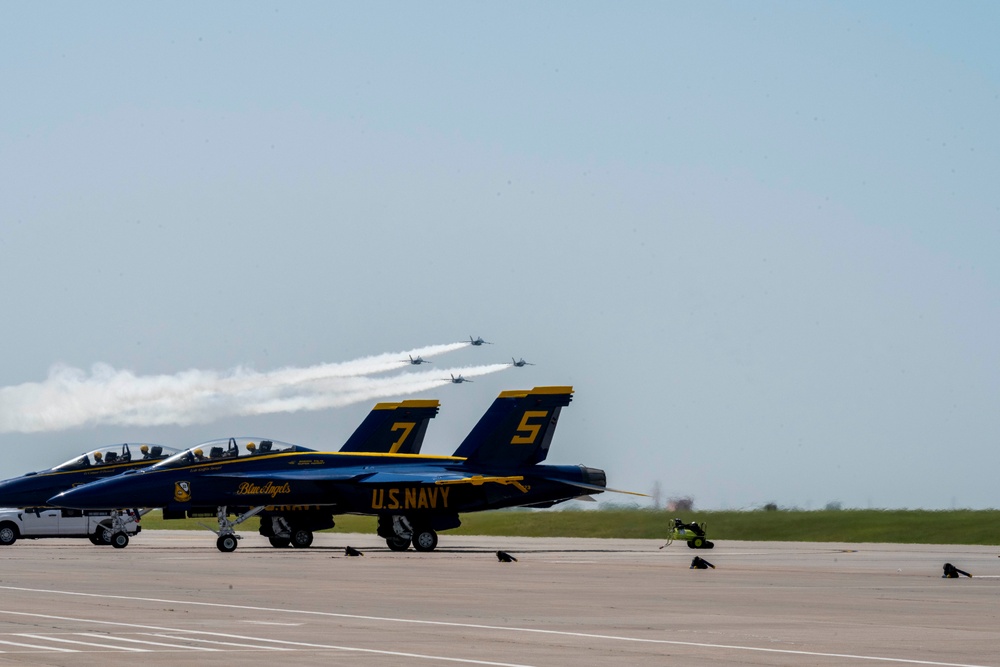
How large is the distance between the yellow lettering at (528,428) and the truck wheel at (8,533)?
17.0 metres

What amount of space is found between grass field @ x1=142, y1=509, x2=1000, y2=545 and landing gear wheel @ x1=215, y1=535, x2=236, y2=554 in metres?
23.6

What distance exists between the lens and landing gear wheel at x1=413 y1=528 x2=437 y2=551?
147 feet

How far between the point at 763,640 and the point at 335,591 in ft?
31.8

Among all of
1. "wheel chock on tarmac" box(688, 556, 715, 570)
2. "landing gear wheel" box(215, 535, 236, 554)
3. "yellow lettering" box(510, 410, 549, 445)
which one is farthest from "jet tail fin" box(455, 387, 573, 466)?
"wheel chock on tarmac" box(688, 556, 715, 570)

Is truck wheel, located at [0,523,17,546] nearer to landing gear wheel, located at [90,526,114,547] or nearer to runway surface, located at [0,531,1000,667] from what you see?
landing gear wheel, located at [90,526,114,547]

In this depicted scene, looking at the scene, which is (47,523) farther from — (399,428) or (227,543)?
(399,428)

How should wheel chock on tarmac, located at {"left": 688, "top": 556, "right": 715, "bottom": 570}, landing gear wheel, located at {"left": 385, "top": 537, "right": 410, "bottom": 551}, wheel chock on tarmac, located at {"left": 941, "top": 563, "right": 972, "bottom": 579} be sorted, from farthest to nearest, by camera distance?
1. landing gear wheel, located at {"left": 385, "top": 537, "right": 410, "bottom": 551}
2. wheel chock on tarmac, located at {"left": 688, "top": 556, "right": 715, "bottom": 570}
3. wheel chock on tarmac, located at {"left": 941, "top": 563, "right": 972, "bottom": 579}

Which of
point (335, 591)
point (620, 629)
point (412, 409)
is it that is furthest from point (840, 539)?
point (620, 629)

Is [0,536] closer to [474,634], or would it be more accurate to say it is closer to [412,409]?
[412,409]

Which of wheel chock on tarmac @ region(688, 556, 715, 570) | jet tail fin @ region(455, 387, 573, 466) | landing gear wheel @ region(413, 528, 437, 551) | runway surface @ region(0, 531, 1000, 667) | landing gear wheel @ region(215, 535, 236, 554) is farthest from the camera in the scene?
jet tail fin @ region(455, 387, 573, 466)

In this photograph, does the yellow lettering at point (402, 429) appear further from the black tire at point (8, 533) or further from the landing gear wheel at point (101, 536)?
the black tire at point (8, 533)

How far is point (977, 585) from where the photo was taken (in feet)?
90.0

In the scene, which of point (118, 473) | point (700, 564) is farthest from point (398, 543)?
point (700, 564)

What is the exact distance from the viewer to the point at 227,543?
42500 millimetres
